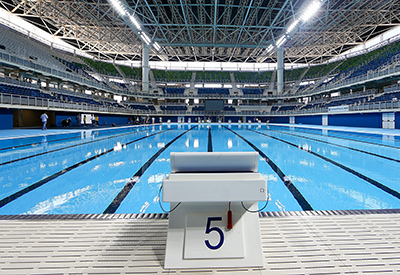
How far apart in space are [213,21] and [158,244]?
28.5 metres

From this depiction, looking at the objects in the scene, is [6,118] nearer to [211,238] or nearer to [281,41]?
[211,238]

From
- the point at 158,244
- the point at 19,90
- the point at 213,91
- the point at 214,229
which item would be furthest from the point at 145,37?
the point at 214,229

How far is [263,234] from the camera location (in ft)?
6.07

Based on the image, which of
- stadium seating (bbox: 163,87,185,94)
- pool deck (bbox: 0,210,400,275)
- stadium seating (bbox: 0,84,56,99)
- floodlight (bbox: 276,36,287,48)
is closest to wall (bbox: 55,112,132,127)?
stadium seating (bbox: 0,84,56,99)

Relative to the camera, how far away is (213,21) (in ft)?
85.3

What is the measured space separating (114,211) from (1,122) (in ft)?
63.2

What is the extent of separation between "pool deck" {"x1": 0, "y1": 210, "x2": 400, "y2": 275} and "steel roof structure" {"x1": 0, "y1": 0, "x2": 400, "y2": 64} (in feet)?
71.8

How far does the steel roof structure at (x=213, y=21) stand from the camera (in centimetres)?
2122

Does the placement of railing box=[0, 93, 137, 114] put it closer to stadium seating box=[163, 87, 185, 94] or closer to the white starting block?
the white starting block

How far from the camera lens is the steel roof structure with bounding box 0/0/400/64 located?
2122cm

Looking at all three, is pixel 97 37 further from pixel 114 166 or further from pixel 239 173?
pixel 239 173

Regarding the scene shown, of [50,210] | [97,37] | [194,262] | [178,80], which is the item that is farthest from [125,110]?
[194,262]

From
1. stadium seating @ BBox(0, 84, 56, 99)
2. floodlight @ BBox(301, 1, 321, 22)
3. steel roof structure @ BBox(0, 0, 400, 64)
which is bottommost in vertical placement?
stadium seating @ BBox(0, 84, 56, 99)

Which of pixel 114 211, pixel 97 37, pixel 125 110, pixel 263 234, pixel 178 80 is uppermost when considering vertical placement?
pixel 97 37
